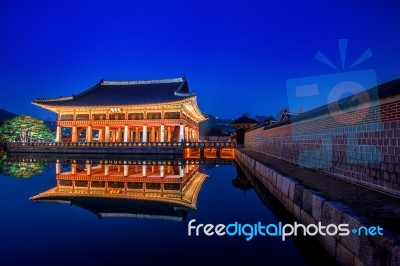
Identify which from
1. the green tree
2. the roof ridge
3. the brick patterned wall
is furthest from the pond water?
the green tree

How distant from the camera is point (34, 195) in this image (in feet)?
31.9

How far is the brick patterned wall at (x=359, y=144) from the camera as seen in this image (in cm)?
516

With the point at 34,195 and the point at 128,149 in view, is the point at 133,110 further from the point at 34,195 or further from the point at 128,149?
the point at 34,195

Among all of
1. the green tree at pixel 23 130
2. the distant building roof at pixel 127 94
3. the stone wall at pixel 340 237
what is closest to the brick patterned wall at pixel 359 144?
the stone wall at pixel 340 237

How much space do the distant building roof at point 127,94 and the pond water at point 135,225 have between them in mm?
22508

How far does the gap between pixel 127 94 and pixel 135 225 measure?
114 feet

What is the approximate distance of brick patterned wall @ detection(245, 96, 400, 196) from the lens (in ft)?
16.9

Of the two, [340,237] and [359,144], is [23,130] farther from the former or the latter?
[340,237]

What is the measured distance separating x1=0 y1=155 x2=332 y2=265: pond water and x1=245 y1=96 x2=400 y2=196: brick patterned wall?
6.47 feet

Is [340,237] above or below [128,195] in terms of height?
above

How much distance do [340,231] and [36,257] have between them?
4592 millimetres

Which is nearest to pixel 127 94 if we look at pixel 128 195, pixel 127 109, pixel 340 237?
pixel 127 109

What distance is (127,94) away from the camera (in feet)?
127

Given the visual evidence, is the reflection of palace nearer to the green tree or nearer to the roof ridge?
the roof ridge
